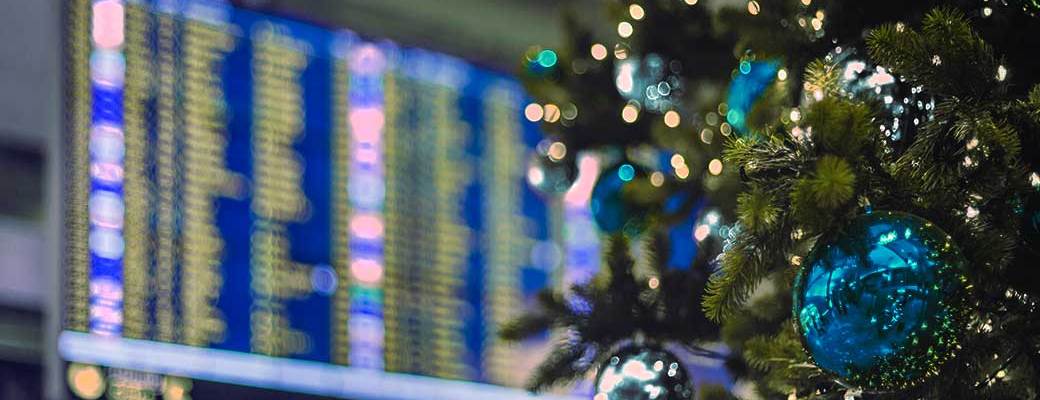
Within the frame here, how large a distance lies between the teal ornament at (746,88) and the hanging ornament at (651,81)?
193 mm

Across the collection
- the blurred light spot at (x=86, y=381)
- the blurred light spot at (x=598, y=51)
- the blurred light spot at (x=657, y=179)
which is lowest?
the blurred light spot at (x=86, y=381)

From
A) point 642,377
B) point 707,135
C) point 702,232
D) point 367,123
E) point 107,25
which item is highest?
point 107,25

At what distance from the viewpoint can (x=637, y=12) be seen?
5.09 ft

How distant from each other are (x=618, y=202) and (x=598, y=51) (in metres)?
0.18

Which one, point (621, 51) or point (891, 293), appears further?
point (621, 51)

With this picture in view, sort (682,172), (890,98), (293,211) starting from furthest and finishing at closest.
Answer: (293,211), (682,172), (890,98)

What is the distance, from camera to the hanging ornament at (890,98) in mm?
1001

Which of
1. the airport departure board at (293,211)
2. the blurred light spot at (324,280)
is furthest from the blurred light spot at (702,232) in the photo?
the blurred light spot at (324,280)

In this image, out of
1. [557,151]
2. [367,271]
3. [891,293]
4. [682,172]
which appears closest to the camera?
[891,293]

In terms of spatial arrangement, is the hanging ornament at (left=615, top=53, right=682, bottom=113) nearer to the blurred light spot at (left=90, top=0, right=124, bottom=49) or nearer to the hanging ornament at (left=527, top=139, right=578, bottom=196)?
the hanging ornament at (left=527, top=139, right=578, bottom=196)

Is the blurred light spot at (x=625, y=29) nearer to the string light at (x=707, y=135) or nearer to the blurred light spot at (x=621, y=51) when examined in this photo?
the blurred light spot at (x=621, y=51)

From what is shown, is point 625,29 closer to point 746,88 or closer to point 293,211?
point 746,88

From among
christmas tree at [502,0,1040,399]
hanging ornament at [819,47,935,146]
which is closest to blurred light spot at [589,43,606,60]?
christmas tree at [502,0,1040,399]

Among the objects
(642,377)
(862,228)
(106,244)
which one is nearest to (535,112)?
(642,377)
